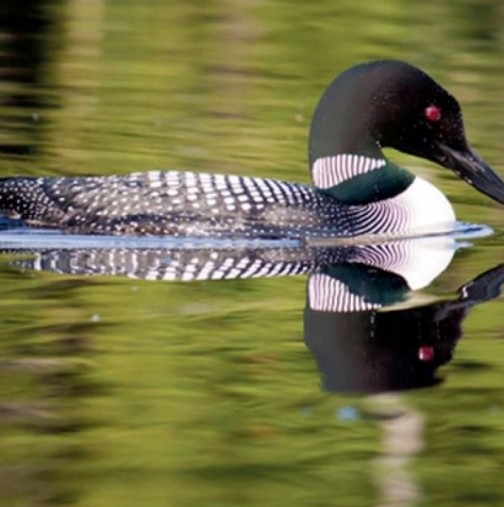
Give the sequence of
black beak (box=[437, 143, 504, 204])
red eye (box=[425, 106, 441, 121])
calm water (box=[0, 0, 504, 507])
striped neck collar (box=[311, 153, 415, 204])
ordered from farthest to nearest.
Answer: black beak (box=[437, 143, 504, 204]), red eye (box=[425, 106, 441, 121]), striped neck collar (box=[311, 153, 415, 204]), calm water (box=[0, 0, 504, 507])

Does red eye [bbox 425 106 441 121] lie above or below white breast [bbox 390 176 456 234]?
above

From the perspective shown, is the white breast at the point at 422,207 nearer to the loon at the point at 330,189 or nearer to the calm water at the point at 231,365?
the loon at the point at 330,189

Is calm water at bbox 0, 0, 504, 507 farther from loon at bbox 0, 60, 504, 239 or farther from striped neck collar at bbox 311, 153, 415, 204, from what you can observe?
striped neck collar at bbox 311, 153, 415, 204

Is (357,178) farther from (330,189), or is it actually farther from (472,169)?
(472,169)

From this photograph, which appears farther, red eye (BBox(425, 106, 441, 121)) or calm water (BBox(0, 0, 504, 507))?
red eye (BBox(425, 106, 441, 121))

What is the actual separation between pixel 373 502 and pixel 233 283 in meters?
3.01

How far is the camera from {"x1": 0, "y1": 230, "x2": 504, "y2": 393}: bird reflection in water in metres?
6.81

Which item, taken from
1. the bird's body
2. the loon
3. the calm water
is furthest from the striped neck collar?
the calm water

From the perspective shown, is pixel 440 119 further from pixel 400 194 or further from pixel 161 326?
pixel 161 326

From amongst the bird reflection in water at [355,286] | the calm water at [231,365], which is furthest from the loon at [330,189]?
the calm water at [231,365]

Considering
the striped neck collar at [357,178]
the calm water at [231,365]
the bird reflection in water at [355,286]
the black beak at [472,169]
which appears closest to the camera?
the calm water at [231,365]

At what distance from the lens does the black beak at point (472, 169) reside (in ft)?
31.6

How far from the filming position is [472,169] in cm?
966

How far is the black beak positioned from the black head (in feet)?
0.23
